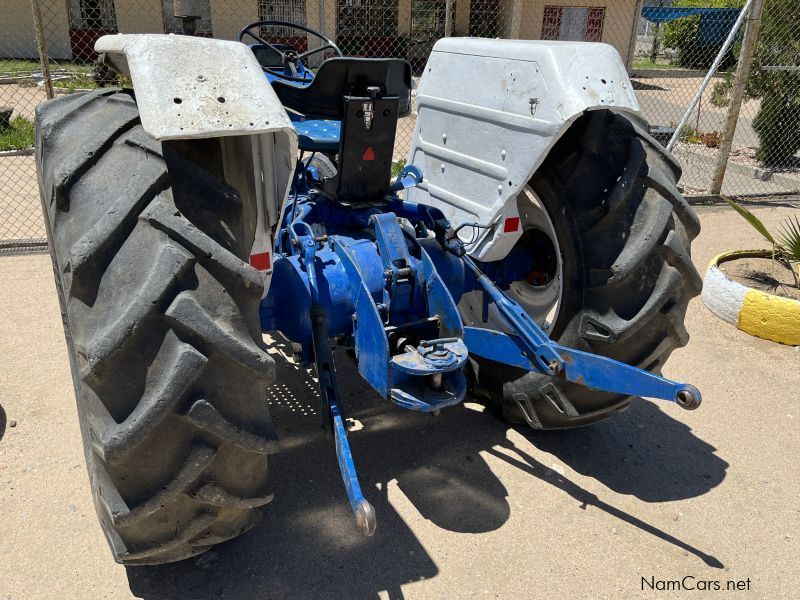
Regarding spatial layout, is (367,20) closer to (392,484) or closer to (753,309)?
(753,309)

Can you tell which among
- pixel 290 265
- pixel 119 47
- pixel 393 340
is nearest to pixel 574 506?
pixel 393 340

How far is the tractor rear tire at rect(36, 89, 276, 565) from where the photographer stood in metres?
1.83

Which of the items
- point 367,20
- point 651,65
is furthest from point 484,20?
point 651,65

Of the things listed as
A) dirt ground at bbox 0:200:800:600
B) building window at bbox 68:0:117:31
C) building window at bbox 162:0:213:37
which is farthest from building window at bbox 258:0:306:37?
dirt ground at bbox 0:200:800:600

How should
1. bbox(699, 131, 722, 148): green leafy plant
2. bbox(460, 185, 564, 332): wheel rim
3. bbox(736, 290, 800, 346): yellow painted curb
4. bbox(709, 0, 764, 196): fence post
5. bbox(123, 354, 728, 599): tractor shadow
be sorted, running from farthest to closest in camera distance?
bbox(699, 131, 722, 148): green leafy plant
bbox(709, 0, 764, 196): fence post
bbox(736, 290, 800, 346): yellow painted curb
bbox(460, 185, 564, 332): wheel rim
bbox(123, 354, 728, 599): tractor shadow

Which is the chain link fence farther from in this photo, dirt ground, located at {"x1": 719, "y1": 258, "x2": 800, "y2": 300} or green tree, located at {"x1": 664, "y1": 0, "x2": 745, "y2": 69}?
dirt ground, located at {"x1": 719, "y1": 258, "x2": 800, "y2": 300}

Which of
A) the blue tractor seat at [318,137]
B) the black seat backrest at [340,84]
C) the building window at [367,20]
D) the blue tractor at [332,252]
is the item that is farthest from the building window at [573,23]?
the black seat backrest at [340,84]

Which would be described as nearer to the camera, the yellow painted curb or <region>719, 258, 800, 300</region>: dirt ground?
the yellow painted curb

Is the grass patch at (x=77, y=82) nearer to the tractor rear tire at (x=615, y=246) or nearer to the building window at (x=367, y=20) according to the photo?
the building window at (x=367, y=20)

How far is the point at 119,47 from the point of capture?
234cm

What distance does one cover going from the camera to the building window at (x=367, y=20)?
20922 mm

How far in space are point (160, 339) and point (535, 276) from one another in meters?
2.12

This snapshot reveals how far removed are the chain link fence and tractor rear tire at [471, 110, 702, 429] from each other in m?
6.00

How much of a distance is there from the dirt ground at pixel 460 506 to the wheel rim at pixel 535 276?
56cm
